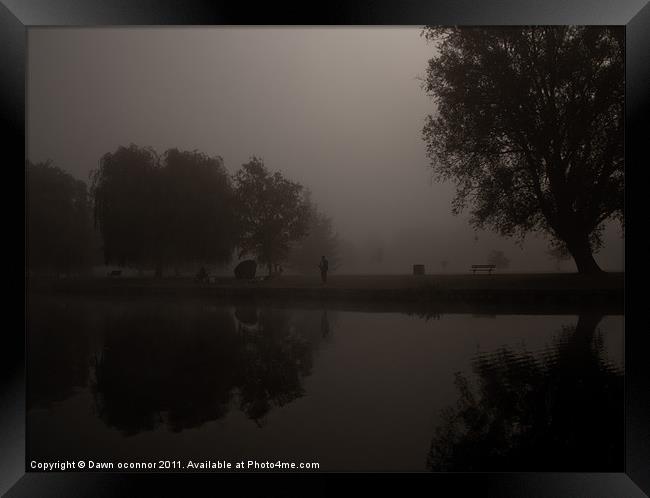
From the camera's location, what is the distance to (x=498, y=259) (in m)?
3.03

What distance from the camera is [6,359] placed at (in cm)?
300

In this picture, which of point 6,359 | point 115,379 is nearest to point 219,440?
point 115,379

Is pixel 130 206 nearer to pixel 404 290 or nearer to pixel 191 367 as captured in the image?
pixel 191 367

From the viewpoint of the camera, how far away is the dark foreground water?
292cm

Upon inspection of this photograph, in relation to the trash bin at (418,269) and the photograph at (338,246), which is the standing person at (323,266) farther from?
the trash bin at (418,269)

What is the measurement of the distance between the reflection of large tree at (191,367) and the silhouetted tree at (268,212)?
2.13ft

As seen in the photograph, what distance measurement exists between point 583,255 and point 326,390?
101 inches

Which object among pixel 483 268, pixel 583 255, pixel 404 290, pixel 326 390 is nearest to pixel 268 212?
pixel 404 290

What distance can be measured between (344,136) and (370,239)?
3.22 feet

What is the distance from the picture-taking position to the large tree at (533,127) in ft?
9.73

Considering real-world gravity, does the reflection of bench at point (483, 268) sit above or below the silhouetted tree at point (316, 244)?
below

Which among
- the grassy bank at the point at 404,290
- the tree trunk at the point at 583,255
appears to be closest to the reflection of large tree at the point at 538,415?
the grassy bank at the point at 404,290

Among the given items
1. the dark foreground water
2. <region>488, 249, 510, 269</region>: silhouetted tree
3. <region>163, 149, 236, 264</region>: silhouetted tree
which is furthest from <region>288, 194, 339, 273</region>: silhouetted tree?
<region>488, 249, 510, 269</region>: silhouetted tree

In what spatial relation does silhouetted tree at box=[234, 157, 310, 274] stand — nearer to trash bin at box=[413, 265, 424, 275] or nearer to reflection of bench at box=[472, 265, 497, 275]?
trash bin at box=[413, 265, 424, 275]
